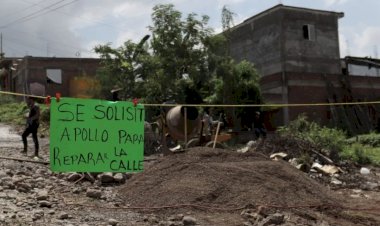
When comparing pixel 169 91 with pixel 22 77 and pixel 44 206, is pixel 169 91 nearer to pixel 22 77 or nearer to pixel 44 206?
pixel 44 206

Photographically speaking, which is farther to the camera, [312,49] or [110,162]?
[312,49]

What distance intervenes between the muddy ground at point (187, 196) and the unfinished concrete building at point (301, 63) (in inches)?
809

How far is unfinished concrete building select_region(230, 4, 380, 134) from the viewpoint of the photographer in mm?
30609

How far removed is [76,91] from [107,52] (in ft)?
53.0

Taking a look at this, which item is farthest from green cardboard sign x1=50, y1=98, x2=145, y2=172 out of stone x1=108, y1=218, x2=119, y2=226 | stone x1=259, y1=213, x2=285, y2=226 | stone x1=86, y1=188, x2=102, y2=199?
stone x1=259, y1=213, x2=285, y2=226

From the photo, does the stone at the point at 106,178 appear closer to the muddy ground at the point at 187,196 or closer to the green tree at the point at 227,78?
the muddy ground at the point at 187,196

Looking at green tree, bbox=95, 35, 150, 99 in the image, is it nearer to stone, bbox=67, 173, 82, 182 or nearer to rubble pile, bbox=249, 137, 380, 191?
rubble pile, bbox=249, 137, 380, 191

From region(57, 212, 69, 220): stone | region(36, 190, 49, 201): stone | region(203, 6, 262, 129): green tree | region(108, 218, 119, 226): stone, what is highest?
region(203, 6, 262, 129): green tree

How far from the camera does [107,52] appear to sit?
28.3m

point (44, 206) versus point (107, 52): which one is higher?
point (107, 52)

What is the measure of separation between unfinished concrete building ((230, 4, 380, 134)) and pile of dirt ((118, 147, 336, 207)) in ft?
66.4

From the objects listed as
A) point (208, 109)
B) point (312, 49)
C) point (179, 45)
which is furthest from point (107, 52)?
point (312, 49)

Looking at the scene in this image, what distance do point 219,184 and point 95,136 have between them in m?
2.24

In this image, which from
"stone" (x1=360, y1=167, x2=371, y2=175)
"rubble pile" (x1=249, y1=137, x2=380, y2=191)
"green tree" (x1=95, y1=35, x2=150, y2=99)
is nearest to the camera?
"rubble pile" (x1=249, y1=137, x2=380, y2=191)
